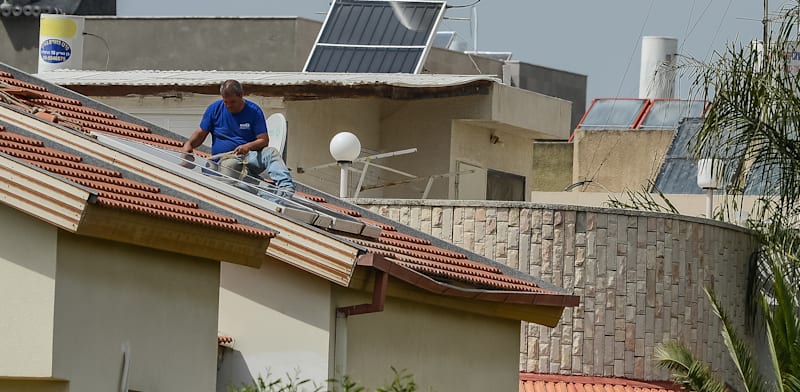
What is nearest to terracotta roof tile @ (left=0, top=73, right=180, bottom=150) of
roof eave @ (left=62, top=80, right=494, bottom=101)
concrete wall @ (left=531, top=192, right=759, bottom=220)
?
roof eave @ (left=62, top=80, right=494, bottom=101)

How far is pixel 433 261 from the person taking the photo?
1944 centimetres

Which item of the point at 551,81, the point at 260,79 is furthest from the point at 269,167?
the point at 551,81

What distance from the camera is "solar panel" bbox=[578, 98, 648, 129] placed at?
49.8 meters

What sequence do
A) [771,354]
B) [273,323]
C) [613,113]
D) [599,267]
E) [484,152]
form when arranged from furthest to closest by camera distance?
1. [613,113]
2. [484,152]
3. [599,267]
4. [771,354]
5. [273,323]

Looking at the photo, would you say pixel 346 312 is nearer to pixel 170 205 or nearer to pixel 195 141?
pixel 195 141

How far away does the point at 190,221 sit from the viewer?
14.8m

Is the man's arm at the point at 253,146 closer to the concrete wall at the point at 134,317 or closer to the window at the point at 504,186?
the concrete wall at the point at 134,317

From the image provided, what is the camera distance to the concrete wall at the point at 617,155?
48.1 m

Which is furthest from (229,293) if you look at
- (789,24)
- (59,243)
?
(789,24)

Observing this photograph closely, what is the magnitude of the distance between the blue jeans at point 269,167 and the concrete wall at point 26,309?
524 cm

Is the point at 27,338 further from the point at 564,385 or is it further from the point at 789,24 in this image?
the point at 564,385

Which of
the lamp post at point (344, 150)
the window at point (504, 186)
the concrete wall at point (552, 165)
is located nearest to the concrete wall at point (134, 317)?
the lamp post at point (344, 150)

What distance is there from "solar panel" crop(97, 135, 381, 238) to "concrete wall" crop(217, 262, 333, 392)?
500mm

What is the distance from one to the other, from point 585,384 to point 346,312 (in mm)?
9189
